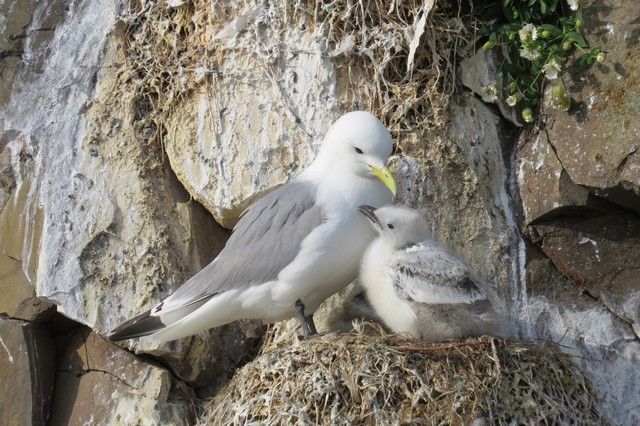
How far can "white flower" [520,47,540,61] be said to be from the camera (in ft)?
17.1

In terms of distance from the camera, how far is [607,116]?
4977mm

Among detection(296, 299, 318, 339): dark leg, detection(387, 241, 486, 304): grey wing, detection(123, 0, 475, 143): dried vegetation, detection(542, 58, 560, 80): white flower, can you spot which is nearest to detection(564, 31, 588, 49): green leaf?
detection(542, 58, 560, 80): white flower

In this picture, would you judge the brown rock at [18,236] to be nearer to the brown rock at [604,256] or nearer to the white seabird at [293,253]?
the white seabird at [293,253]

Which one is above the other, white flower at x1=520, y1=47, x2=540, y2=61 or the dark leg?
white flower at x1=520, y1=47, x2=540, y2=61

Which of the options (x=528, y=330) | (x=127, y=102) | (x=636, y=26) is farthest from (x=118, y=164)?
(x=636, y=26)

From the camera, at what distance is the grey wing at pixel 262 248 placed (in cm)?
478

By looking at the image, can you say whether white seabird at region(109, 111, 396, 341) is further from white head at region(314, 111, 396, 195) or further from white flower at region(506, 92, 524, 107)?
white flower at region(506, 92, 524, 107)

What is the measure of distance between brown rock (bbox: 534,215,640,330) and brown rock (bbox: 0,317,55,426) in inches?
106

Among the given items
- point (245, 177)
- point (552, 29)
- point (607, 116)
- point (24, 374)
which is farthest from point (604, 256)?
point (24, 374)

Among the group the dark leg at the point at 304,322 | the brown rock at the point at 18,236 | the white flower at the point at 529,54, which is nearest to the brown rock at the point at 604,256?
the white flower at the point at 529,54

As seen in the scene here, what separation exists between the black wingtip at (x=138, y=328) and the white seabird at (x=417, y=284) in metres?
1.00

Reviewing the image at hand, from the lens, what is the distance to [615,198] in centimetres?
496

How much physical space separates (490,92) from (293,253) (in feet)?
4.75

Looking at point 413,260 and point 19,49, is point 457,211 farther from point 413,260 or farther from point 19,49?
point 19,49
